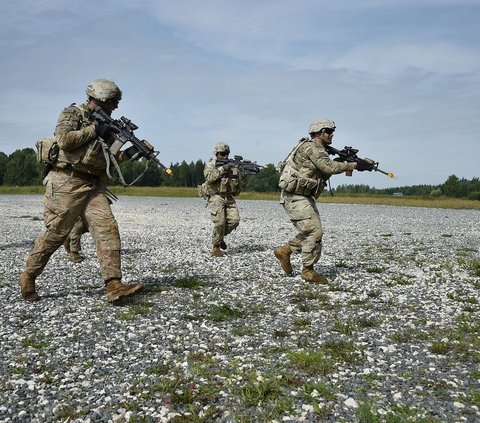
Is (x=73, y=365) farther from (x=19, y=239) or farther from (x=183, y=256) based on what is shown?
(x=19, y=239)

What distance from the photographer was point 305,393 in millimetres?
5414

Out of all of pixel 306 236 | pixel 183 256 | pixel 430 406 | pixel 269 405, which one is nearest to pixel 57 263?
pixel 183 256

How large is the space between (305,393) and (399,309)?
426 cm

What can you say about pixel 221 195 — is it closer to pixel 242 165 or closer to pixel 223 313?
pixel 242 165

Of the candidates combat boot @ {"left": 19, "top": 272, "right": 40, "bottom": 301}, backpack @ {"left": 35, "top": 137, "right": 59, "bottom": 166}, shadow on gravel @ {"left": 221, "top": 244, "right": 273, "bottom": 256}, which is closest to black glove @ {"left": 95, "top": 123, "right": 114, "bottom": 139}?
backpack @ {"left": 35, "top": 137, "right": 59, "bottom": 166}

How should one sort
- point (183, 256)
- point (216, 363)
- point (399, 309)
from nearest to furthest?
point (216, 363) → point (399, 309) → point (183, 256)

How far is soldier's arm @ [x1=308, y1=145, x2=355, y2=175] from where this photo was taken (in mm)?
11305

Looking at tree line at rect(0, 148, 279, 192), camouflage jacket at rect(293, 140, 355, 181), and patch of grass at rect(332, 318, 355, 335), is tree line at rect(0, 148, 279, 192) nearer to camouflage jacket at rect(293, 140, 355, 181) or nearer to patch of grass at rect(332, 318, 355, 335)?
camouflage jacket at rect(293, 140, 355, 181)

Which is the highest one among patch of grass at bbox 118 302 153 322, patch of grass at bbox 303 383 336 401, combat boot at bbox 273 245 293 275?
combat boot at bbox 273 245 293 275

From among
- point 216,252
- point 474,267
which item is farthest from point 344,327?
point 216,252

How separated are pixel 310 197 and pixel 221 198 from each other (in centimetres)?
528

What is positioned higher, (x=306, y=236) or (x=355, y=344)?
(x=306, y=236)

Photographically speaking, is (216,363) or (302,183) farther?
(302,183)

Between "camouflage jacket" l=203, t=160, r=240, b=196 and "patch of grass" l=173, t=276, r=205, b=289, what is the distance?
5361 mm
